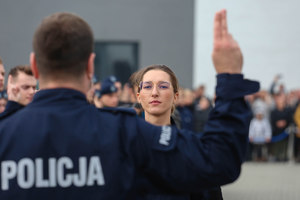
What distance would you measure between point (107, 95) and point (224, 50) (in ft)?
20.6

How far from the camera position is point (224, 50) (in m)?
1.84

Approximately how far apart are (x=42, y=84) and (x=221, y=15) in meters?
0.73

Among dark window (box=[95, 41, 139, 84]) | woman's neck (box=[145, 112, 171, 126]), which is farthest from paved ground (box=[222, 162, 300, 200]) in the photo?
woman's neck (box=[145, 112, 171, 126])

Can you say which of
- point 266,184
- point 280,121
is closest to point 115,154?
point 266,184

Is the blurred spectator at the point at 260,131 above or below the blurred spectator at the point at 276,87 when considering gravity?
below

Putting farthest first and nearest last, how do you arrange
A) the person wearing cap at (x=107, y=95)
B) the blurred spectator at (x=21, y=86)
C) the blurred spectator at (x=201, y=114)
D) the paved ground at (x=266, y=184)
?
1. the blurred spectator at (x=201, y=114)
2. the paved ground at (x=266, y=184)
3. the person wearing cap at (x=107, y=95)
4. the blurred spectator at (x=21, y=86)

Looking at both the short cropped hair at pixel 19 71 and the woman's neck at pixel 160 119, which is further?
the woman's neck at pixel 160 119

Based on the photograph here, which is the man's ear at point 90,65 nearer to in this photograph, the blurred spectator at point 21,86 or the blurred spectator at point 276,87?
the blurred spectator at point 21,86

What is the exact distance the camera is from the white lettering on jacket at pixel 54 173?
1.82 meters

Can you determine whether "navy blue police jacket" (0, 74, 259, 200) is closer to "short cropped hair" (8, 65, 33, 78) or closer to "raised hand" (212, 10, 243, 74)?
"raised hand" (212, 10, 243, 74)

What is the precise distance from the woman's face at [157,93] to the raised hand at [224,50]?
1.83m

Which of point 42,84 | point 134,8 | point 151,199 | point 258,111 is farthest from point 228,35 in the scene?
point 134,8

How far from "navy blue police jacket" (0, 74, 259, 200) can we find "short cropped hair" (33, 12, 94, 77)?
18 cm

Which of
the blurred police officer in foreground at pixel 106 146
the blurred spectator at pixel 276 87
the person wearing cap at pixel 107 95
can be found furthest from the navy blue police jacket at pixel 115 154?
the blurred spectator at pixel 276 87
